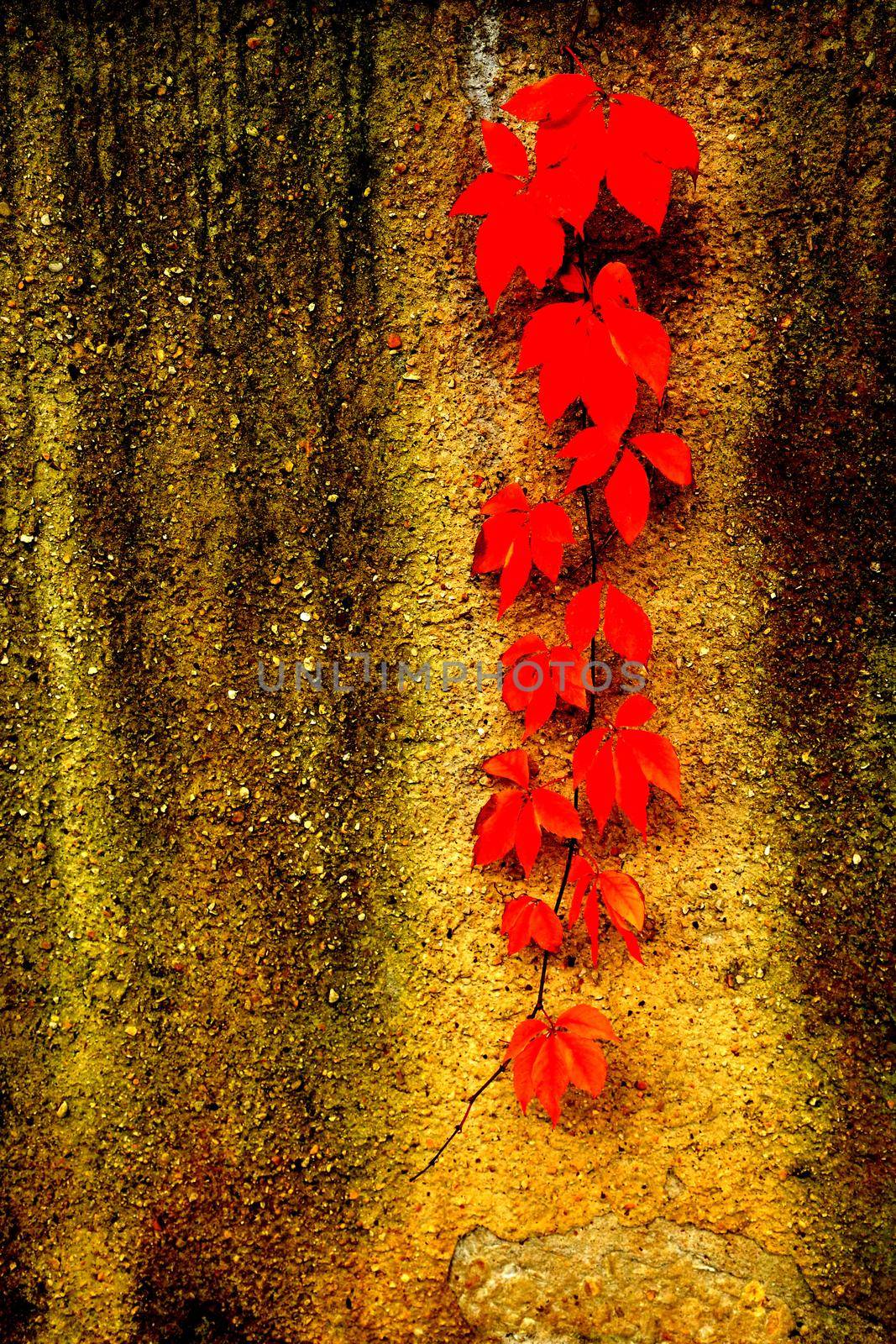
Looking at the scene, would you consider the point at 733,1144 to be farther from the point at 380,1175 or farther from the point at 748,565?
the point at 748,565

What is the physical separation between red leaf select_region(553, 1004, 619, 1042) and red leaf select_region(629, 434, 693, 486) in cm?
114

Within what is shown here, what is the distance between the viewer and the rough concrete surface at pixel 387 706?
1586mm

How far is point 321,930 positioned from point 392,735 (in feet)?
1.56

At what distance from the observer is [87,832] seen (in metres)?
1.72

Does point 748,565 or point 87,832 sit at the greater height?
point 748,565

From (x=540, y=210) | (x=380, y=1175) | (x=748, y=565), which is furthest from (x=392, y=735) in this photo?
(x=540, y=210)

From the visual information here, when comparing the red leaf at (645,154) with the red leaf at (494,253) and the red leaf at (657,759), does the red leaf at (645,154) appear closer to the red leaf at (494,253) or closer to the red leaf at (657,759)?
the red leaf at (494,253)

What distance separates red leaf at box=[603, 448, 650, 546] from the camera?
1.52 m

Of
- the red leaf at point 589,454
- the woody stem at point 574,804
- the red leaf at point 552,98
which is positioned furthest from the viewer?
the woody stem at point 574,804

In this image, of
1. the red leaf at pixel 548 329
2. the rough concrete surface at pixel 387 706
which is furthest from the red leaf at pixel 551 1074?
the red leaf at pixel 548 329

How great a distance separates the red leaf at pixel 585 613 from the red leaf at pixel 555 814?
0.33 meters

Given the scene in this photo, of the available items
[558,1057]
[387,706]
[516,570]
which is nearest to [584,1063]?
[558,1057]

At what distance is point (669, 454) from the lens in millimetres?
1537

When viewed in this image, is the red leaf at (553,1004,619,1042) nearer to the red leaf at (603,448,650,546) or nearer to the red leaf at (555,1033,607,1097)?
the red leaf at (555,1033,607,1097)
